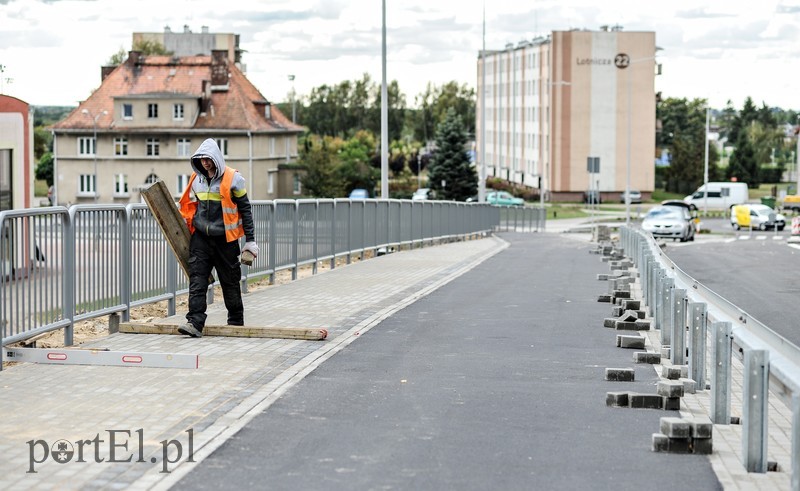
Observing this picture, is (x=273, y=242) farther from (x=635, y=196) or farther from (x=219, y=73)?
(x=635, y=196)

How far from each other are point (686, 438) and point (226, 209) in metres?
5.63

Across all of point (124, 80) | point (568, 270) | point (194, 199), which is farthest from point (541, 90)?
point (194, 199)

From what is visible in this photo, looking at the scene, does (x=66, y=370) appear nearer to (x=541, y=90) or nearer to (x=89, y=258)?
(x=89, y=258)

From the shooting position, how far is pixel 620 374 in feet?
31.5

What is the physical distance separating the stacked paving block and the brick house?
261 feet

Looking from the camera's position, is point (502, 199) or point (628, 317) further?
point (502, 199)

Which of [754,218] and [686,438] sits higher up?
[686,438]

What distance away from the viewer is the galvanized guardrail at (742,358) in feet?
21.3

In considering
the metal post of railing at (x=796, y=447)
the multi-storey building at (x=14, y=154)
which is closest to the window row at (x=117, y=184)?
the multi-storey building at (x=14, y=154)

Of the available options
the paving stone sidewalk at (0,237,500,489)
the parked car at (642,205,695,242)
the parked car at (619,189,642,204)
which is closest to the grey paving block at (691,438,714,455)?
the paving stone sidewalk at (0,237,500,489)

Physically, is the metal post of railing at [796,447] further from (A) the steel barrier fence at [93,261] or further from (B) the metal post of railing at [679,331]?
(A) the steel barrier fence at [93,261]

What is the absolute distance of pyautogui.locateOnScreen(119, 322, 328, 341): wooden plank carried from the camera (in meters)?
11.6

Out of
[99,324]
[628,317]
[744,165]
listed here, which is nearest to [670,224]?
[628,317]

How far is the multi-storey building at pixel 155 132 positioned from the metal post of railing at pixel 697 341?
77.6m
